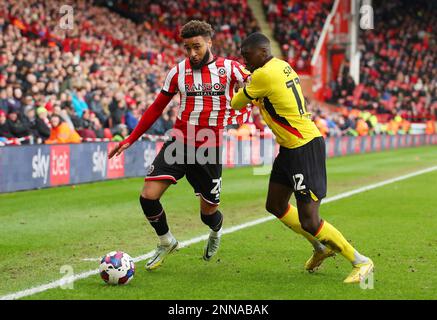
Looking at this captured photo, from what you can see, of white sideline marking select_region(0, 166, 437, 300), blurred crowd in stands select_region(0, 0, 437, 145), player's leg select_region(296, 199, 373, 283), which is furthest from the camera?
blurred crowd in stands select_region(0, 0, 437, 145)

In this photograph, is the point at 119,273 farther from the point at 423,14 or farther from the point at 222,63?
the point at 423,14

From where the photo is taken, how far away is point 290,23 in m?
42.7

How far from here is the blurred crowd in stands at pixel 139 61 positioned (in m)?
19.0

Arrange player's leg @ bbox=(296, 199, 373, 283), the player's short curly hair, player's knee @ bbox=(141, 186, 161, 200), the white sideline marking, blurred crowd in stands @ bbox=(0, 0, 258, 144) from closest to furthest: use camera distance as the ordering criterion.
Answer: the white sideline marking
player's leg @ bbox=(296, 199, 373, 283)
the player's short curly hair
player's knee @ bbox=(141, 186, 161, 200)
blurred crowd in stands @ bbox=(0, 0, 258, 144)

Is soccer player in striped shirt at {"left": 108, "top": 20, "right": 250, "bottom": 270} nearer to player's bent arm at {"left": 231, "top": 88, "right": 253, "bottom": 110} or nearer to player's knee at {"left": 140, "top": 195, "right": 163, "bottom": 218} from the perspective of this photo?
player's knee at {"left": 140, "top": 195, "right": 163, "bottom": 218}

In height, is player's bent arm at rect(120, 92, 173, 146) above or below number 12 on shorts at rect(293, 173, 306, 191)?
above

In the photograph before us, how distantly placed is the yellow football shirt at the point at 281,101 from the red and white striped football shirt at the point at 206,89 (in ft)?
2.46

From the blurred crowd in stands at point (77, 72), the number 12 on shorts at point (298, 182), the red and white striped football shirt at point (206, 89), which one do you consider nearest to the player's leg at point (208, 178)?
the red and white striped football shirt at point (206, 89)

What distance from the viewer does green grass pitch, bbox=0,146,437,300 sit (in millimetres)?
7070

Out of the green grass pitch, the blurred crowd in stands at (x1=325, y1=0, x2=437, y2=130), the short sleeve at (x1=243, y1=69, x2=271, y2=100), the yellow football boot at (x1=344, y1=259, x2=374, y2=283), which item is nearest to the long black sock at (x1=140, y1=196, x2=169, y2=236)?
the green grass pitch

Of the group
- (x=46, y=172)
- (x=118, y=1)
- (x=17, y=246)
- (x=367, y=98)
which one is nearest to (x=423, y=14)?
(x=367, y=98)

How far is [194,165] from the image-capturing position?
8.20 m

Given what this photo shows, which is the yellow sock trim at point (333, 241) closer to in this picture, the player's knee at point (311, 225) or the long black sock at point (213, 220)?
the player's knee at point (311, 225)

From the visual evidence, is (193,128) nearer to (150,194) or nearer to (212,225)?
(150,194)
